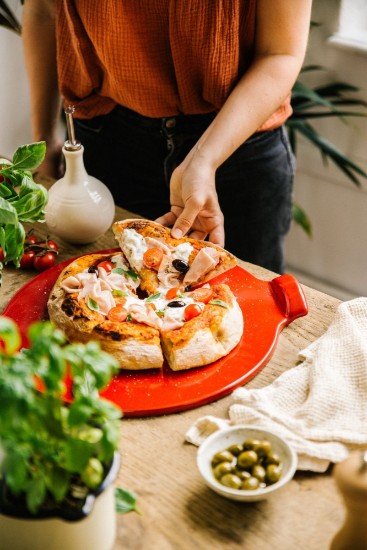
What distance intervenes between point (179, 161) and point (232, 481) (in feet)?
4.87

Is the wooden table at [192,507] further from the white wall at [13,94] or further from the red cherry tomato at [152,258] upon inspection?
the white wall at [13,94]

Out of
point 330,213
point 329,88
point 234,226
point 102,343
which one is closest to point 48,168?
point 234,226

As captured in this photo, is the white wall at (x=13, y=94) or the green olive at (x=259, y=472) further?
the white wall at (x=13, y=94)

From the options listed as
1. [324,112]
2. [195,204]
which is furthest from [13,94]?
[195,204]

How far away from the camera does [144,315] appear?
1873mm

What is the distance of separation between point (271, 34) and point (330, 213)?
185 centimetres

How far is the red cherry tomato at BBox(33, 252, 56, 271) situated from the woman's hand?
37 centimetres

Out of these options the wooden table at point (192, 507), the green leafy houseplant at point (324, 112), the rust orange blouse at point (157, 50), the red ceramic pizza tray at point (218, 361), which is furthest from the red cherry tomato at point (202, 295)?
the green leafy houseplant at point (324, 112)

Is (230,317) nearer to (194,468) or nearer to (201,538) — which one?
(194,468)

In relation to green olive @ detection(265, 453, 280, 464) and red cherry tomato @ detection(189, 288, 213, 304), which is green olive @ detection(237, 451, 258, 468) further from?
red cherry tomato @ detection(189, 288, 213, 304)

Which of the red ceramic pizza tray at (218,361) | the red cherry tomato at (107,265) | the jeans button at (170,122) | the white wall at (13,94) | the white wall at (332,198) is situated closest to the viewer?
the red ceramic pizza tray at (218,361)

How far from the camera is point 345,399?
1623mm

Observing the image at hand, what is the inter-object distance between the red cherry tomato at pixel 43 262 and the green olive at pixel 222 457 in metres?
1.05

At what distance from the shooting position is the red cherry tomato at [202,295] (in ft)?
6.41
